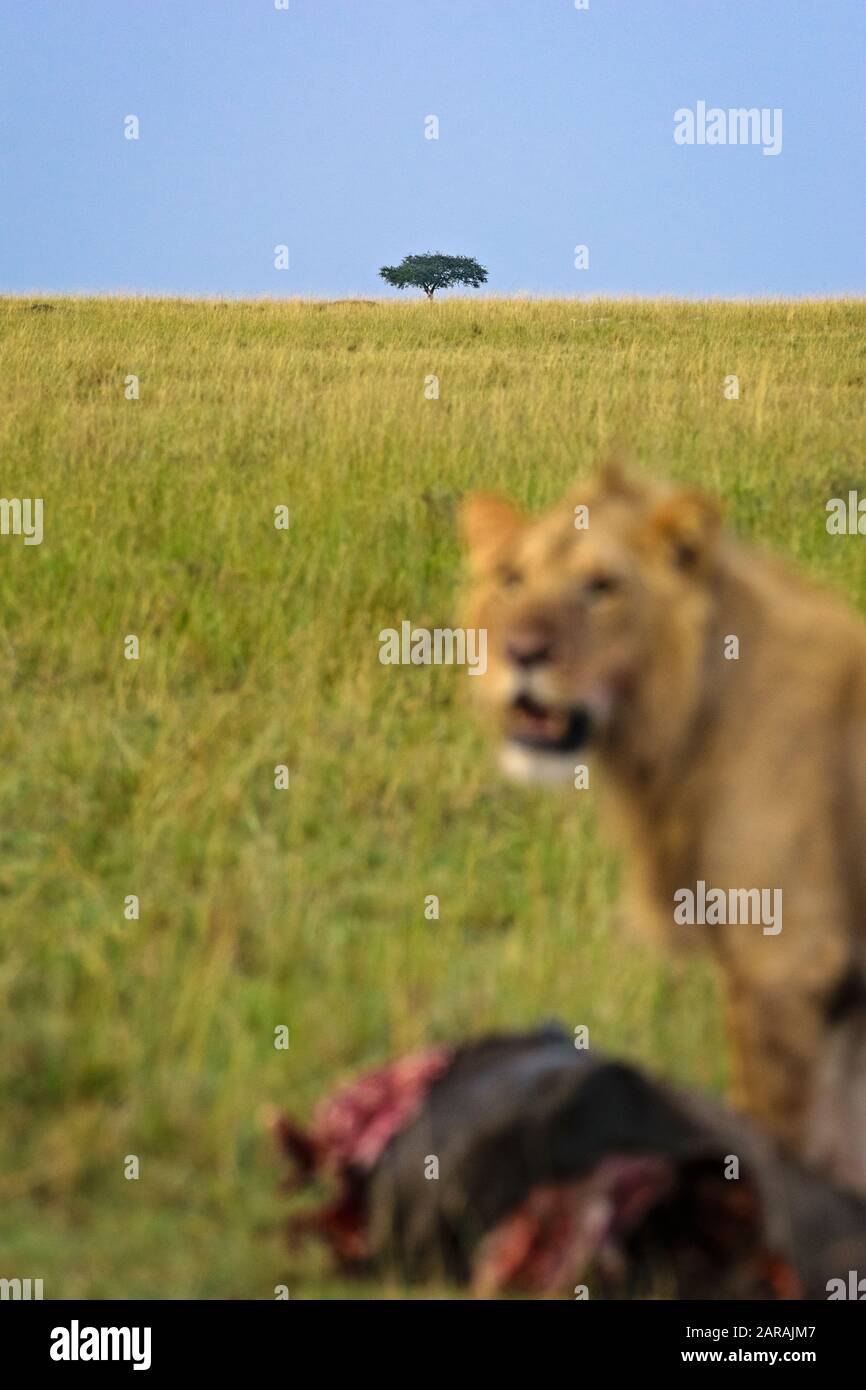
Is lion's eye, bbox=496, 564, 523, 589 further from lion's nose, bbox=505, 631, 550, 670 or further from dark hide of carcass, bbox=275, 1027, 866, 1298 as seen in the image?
dark hide of carcass, bbox=275, 1027, 866, 1298

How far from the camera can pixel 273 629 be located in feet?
24.2

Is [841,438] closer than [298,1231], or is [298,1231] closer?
[298,1231]

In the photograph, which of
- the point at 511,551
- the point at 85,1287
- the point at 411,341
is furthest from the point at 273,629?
the point at 411,341

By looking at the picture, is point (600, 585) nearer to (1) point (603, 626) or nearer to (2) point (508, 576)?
(1) point (603, 626)

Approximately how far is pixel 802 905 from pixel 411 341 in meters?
22.3

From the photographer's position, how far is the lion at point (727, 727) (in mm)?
3314

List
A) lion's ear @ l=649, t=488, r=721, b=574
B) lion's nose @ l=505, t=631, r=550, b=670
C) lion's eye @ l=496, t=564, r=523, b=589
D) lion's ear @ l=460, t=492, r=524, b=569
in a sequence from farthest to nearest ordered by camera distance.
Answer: lion's ear @ l=460, t=492, r=524, b=569 → lion's eye @ l=496, t=564, r=523, b=589 → lion's ear @ l=649, t=488, r=721, b=574 → lion's nose @ l=505, t=631, r=550, b=670

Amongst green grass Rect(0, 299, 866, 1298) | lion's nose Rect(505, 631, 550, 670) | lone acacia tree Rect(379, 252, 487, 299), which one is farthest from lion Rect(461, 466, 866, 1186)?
lone acacia tree Rect(379, 252, 487, 299)

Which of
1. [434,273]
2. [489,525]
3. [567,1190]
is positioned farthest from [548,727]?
[434,273]

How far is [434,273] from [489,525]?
49.6 metres

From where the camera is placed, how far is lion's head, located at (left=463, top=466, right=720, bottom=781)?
130 inches

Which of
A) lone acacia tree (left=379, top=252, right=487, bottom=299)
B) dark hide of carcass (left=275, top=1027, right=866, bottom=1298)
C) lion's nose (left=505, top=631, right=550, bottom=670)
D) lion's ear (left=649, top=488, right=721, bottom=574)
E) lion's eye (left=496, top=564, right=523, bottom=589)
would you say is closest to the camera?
dark hide of carcass (left=275, top=1027, right=866, bottom=1298)

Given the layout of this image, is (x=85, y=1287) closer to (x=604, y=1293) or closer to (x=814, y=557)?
(x=604, y=1293)

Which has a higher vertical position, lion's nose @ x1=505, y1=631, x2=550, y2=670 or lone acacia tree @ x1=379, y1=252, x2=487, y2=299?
lone acacia tree @ x1=379, y1=252, x2=487, y2=299
